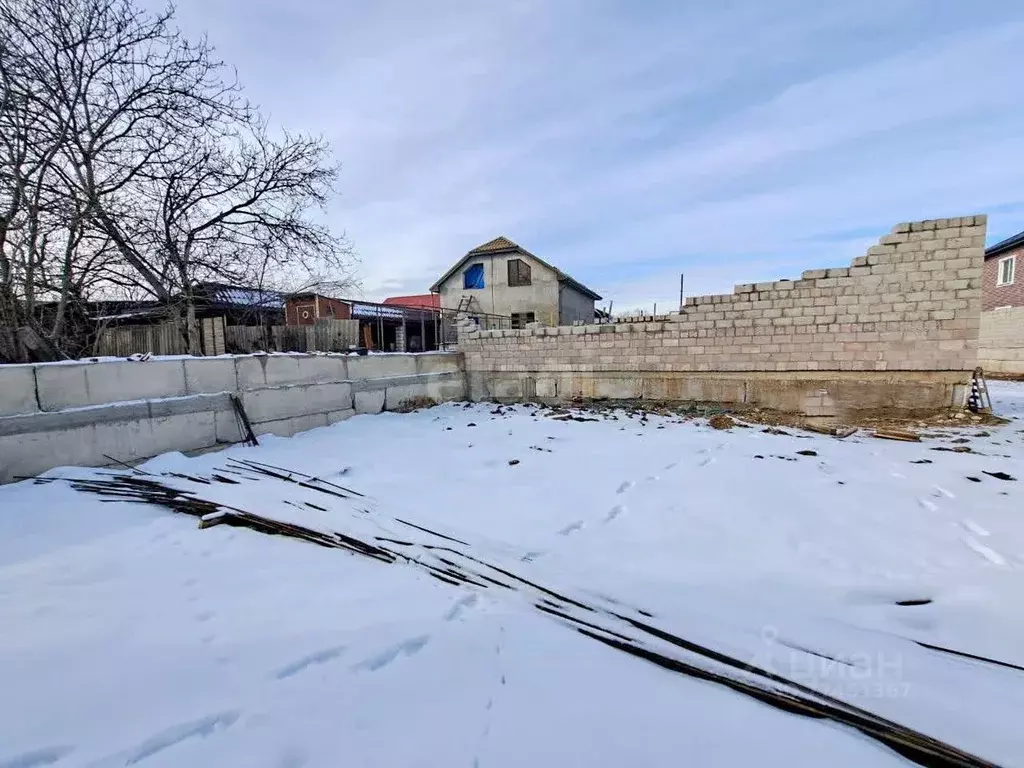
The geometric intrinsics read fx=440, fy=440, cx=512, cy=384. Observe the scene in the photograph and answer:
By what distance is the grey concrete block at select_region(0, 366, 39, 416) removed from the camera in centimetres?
393

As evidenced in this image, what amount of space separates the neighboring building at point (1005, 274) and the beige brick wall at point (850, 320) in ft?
50.0

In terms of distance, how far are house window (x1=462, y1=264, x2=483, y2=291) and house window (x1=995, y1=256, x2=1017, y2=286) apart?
73.3 ft

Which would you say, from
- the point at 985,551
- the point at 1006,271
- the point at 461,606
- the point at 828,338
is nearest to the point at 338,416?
the point at 461,606

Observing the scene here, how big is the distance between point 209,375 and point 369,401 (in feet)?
9.20

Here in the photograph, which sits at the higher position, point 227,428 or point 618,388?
point 618,388

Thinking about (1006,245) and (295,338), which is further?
(1006,245)

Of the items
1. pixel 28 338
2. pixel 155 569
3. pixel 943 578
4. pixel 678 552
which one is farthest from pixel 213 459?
pixel 943 578

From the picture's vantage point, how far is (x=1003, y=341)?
1619 centimetres

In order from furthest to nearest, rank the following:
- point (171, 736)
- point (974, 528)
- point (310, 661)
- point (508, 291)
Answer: point (508, 291)
point (974, 528)
point (310, 661)
point (171, 736)

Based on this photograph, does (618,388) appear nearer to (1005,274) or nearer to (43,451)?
(43,451)

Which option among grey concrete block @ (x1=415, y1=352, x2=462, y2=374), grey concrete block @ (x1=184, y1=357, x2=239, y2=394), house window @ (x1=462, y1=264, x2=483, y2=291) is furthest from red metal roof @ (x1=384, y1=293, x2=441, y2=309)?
grey concrete block @ (x1=184, y1=357, x2=239, y2=394)

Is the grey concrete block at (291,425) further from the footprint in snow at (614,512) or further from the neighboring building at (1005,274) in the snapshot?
the neighboring building at (1005,274)

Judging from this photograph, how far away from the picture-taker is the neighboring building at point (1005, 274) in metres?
16.9

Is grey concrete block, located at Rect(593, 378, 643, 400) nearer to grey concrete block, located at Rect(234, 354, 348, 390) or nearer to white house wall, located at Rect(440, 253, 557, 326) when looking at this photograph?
grey concrete block, located at Rect(234, 354, 348, 390)
